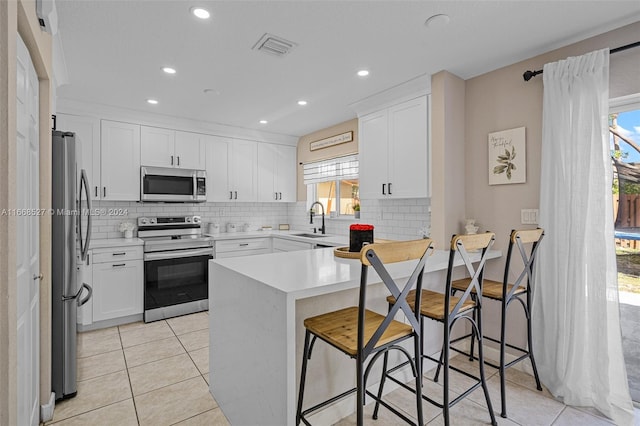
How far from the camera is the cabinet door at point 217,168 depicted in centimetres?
453

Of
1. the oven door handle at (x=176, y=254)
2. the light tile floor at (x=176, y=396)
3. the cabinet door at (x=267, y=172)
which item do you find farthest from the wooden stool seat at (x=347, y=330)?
the cabinet door at (x=267, y=172)

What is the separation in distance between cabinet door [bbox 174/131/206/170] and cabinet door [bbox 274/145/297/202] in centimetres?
117

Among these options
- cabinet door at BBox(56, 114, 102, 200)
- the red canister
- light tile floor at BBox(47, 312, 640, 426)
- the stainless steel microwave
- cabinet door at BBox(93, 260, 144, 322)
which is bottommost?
light tile floor at BBox(47, 312, 640, 426)

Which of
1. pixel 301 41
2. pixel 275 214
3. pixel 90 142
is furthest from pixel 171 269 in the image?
pixel 301 41

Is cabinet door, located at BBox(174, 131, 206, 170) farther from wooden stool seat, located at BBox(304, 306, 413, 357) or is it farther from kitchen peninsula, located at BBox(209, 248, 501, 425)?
wooden stool seat, located at BBox(304, 306, 413, 357)

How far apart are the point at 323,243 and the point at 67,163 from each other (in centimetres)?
241

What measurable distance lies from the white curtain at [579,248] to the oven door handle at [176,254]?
349cm

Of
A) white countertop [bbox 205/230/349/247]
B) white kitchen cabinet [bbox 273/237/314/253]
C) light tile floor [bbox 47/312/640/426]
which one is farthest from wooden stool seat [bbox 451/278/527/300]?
white kitchen cabinet [bbox 273/237/314/253]

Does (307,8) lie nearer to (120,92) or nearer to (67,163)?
(67,163)

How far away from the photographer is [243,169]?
484 centimetres

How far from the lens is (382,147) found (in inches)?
132

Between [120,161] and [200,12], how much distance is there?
8.51ft

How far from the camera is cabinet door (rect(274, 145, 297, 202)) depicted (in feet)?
17.1

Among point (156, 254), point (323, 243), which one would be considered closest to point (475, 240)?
point (323, 243)
